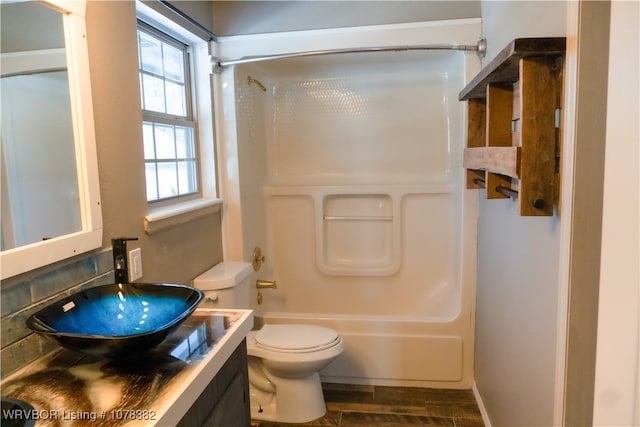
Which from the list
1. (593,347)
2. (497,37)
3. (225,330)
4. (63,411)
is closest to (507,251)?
(593,347)

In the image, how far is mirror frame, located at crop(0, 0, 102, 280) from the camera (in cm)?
134

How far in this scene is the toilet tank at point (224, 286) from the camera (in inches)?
83.4

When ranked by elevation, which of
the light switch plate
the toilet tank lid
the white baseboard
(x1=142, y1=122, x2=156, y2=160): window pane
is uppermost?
(x1=142, y1=122, x2=156, y2=160): window pane

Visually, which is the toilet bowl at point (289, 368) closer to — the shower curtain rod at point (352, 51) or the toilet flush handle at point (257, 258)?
the toilet flush handle at point (257, 258)

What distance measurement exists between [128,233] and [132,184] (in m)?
0.18

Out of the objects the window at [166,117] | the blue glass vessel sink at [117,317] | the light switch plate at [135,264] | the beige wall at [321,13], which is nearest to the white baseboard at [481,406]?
the blue glass vessel sink at [117,317]

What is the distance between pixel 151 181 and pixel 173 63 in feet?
2.22

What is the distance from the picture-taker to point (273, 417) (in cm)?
234

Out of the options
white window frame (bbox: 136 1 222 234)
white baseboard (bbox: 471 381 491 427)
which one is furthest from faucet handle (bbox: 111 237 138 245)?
white baseboard (bbox: 471 381 491 427)

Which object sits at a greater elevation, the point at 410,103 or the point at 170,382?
the point at 410,103

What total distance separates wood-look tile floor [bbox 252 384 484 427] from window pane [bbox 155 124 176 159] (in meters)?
1.44

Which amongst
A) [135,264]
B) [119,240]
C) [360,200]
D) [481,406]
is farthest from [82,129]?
[481,406]

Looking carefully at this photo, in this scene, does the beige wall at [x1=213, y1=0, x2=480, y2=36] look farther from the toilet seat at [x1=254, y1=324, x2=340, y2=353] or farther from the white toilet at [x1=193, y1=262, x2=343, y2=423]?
the toilet seat at [x1=254, y1=324, x2=340, y2=353]

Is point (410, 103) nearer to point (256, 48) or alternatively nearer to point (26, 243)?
point (256, 48)
